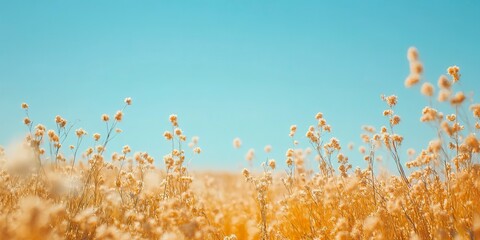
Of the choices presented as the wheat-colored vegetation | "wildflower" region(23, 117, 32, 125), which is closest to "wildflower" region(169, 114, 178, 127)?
the wheat-colored vegetation

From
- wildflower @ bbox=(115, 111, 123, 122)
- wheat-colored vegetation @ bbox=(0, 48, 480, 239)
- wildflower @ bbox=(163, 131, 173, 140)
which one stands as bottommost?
wheat-colored vegetation @ bbox=(0, 48, 480, 239)

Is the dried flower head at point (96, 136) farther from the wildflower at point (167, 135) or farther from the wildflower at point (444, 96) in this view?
the wildflower at point (444, 96)

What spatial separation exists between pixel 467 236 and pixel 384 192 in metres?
1.80

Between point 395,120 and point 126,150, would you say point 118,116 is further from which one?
point 395,120

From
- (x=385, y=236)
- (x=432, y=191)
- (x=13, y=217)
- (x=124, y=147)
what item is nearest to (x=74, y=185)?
(x=124, y=147)

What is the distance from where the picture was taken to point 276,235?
461cm

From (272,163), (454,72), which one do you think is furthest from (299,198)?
(454,72)

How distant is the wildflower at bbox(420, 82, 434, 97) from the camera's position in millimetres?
A: 3082

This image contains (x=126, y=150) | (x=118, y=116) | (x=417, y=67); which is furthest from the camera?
(x=126, y=150)

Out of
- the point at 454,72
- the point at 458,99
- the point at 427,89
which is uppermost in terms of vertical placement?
the point at 454,72

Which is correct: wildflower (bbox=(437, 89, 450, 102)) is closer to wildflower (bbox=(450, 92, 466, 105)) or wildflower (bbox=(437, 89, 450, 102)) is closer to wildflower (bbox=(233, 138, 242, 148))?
wildflower (bbox=(450, 92, 466, 105))

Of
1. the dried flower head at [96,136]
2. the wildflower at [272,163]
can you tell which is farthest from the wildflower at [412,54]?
the dried flower head at [96,136]

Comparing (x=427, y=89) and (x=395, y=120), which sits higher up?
(x=395, y=120)

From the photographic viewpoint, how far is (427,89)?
3.11 meters
